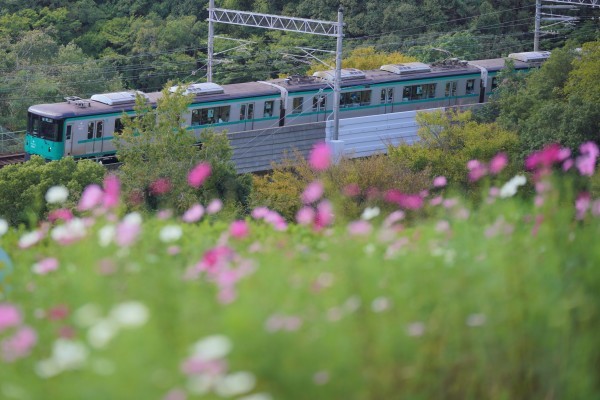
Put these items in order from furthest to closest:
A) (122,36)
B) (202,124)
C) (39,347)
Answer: (122,36), (202,124), (39,347)

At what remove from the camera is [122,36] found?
4191 centimetres

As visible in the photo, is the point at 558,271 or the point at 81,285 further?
the point at 558,271

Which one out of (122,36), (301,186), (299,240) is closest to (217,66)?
(122,36)

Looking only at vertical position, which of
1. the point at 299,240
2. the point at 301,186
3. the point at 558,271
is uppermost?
the point at 558,271

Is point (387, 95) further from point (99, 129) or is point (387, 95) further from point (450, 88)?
point (99, 129)

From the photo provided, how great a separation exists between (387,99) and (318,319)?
84.7 ft

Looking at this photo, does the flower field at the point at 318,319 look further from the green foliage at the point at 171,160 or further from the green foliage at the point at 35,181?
the green foliage at the point at 35,181

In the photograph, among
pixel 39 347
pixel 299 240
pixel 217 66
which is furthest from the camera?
pixel 217 66

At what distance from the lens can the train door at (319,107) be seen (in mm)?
28391

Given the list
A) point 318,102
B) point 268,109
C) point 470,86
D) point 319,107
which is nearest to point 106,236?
point 268,109

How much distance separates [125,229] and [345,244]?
106cm

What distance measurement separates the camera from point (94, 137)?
2414cm

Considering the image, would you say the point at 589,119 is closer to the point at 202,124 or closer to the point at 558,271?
the point at 202,124

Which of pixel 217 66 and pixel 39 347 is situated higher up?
pixel 39 347
